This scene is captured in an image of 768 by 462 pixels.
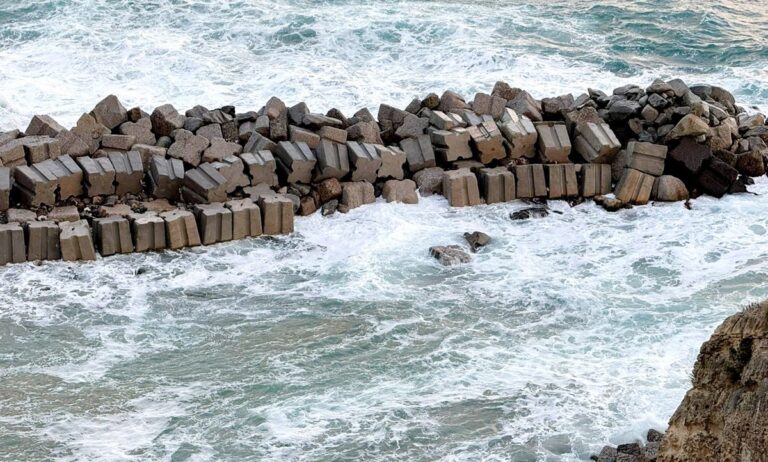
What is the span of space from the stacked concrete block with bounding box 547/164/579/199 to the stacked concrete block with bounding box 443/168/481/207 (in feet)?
4.42

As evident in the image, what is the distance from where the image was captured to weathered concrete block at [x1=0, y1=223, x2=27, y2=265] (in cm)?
1492

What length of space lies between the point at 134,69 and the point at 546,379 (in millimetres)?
16740

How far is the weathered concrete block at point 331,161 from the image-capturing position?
17.2 meters

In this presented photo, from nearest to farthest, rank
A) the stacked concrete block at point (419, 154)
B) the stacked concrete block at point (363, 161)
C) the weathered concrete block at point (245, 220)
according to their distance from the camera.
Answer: the weathered concrete block at point (245, 220) → the stacked concrete block at point (363, 161) → the stacked concrete block at point (419, 154)

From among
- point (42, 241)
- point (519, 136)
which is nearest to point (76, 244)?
point (42, 241)

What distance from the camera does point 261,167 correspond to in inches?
667

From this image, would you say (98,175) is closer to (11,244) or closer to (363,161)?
(11,244)

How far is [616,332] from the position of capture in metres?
13.6

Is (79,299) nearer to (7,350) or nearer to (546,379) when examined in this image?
(7,350)

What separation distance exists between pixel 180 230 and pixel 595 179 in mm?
7440

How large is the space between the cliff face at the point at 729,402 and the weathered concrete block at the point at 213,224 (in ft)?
31.8

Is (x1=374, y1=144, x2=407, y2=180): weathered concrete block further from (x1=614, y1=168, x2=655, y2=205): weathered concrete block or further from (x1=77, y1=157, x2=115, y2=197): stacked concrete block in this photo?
(x1=77, y1=157, x2=115, y2=197): stacked concrete block

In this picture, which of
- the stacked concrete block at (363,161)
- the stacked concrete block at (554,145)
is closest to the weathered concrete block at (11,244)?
the stacked concrete block at (363,161)

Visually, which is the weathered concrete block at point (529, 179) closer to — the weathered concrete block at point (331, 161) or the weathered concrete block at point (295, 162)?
the weathered concrete block at point (331, 161)
